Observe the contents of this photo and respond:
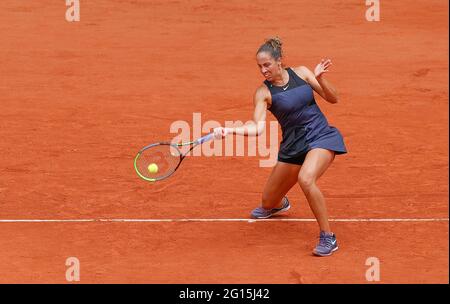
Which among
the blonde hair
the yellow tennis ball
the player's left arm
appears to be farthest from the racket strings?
the player's left arm

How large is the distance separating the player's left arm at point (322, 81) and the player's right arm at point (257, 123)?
0.45 meters

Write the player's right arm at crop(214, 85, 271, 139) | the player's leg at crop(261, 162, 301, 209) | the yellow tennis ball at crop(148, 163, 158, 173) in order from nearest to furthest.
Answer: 1. the player's right arm at crop(214, 85, 271, 139)
2. the yellow tennis ball at crop(148, 163, 158, 173)
3. the player's leg at crop(261, 162, 301, 209)

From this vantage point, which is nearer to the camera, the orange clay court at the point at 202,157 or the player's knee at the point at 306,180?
the player's knee at the point at 306,180

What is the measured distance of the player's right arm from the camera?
27.9ft

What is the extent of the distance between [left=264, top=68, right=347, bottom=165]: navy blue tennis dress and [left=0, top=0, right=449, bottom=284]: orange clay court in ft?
3.25

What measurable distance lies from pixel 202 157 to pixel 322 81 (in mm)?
3451

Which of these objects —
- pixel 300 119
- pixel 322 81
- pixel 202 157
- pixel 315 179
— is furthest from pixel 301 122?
pixel 202 157

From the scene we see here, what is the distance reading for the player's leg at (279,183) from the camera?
31.3 feet

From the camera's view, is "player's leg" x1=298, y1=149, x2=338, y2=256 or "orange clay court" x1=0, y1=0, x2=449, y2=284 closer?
"player's leg" x1=298, y1=149, x2=338, y2=256

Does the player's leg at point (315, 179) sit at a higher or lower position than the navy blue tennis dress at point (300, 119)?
lower

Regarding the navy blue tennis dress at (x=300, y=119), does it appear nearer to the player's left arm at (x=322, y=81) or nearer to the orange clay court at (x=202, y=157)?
the player's left arm at (x=322, y=81)

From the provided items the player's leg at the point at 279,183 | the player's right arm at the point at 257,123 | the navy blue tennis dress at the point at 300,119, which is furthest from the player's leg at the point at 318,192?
the player's right arm at the point at 257,123

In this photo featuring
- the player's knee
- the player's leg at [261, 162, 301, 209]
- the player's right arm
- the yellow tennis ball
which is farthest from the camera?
the player's leg at [261, 162, 301, 209]

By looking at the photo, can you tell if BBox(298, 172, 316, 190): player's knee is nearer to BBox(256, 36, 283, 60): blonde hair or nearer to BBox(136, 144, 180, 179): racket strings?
BBox(256, 36, 283, 60): blonde hair
